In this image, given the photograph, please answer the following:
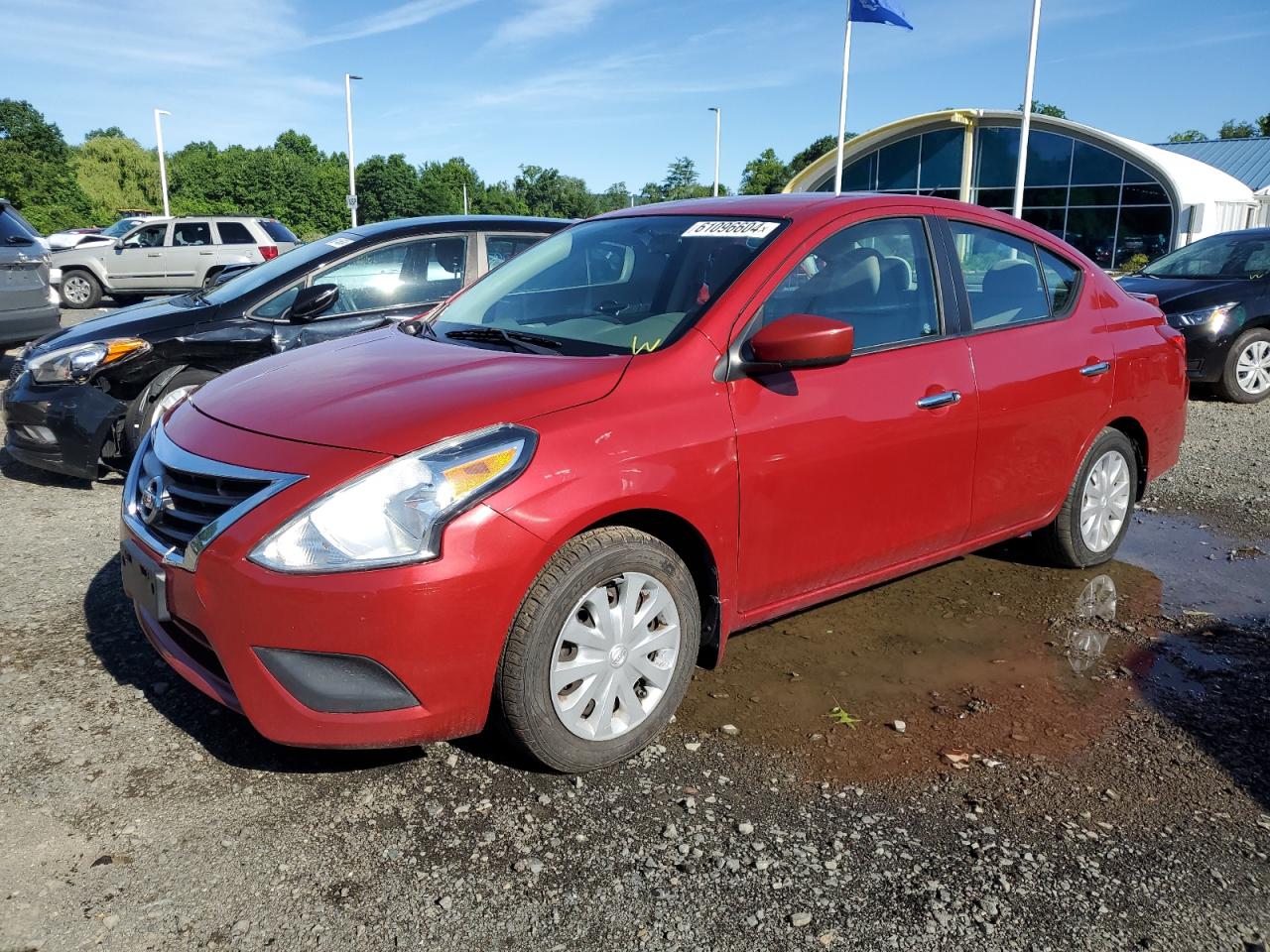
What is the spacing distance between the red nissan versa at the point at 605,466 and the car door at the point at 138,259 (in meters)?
17.2

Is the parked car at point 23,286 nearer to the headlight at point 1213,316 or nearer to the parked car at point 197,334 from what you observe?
the parked car at point 197,334

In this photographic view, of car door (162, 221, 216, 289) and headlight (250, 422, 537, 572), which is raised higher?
car door (162, 221, 216, 289)

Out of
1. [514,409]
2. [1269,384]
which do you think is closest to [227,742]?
[514,409]

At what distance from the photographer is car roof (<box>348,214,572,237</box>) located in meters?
6.62

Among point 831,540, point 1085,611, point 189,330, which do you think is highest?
point 189,330

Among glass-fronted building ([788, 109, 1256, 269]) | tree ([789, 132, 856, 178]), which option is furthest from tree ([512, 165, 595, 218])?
glass-fronted building ([788, 109, 1256, 269])

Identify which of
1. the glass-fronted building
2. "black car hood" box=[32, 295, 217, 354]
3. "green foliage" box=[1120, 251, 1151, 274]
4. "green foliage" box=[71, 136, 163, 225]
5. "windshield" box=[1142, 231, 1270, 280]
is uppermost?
"green foliage" box=[71, 136, 163, 225]

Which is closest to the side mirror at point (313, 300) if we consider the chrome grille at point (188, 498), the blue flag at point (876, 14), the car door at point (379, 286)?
the car door at point (379, 286)

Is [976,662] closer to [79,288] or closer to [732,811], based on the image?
[732,811]

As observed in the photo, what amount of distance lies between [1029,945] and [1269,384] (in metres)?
9.17

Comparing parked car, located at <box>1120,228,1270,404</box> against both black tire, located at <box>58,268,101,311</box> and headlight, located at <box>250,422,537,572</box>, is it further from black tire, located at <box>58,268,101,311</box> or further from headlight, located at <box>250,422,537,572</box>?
black tire, located at <box>58,268,101,311</box>

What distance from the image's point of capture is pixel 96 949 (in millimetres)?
2293

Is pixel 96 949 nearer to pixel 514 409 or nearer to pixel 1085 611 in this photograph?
pixel 514 409

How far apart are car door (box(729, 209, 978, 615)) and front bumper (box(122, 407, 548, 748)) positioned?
917mm
